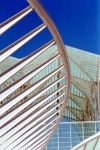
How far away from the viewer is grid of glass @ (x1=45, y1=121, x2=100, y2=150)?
1075 inches

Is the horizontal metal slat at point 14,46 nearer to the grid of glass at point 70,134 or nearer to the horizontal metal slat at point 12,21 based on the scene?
the horizontal metal slat at point 12,21

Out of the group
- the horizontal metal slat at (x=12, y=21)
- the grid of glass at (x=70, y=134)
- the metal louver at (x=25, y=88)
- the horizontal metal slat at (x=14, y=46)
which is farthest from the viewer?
the grid of glass at (x=70, y=134)

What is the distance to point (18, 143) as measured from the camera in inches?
470

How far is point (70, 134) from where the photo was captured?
27688 millimetres

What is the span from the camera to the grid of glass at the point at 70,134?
27312 millimetres

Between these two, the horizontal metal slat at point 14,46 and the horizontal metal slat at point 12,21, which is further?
the horizontal metal slat at point 14,46

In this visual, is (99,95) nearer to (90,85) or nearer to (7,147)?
(90,85)

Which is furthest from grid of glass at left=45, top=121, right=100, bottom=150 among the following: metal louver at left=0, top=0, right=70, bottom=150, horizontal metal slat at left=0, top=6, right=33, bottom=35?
horizontal metal slat at left=0, top=6, right=33, bottom=35

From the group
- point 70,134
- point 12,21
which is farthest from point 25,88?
point 70,134

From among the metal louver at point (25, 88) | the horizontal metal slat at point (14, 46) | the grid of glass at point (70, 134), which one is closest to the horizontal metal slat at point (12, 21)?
the metal louver at point (25, 88)

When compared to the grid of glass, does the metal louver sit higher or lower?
higher

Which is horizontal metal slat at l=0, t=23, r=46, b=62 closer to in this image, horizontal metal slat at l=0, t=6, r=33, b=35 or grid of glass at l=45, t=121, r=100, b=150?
horizontal metal slat at l=0, t=6, r=33, b=35

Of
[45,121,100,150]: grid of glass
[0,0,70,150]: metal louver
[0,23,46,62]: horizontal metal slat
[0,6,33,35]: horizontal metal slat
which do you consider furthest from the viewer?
[45,121,100,150]: grid of glass

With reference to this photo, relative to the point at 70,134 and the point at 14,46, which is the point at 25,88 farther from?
the point at 70,134
